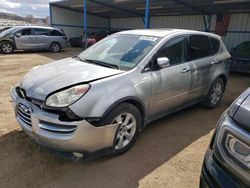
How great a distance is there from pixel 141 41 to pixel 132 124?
1.30 metres

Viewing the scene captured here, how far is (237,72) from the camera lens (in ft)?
33.6

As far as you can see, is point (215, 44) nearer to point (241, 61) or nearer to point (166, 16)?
point (241, 61)

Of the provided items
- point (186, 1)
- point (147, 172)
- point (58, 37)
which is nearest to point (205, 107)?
point (147, 172)

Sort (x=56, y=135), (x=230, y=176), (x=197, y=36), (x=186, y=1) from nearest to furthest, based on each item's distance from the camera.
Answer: (x=230, y=176), (x=56, y=135), (x=197, y=36), (x=186, y=1)

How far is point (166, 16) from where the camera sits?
19359 mm

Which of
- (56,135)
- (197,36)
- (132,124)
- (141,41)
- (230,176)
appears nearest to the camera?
(230,176)

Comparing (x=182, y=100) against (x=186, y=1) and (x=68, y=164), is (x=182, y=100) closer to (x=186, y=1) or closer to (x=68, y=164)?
(x=68, y=164)

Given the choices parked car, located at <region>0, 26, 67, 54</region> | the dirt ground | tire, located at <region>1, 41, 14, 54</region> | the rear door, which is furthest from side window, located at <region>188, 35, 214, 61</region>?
tire, located at <region>1, 41, 14, 54</region>

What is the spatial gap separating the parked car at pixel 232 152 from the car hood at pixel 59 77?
1.59 meters

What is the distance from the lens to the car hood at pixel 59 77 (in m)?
2.63

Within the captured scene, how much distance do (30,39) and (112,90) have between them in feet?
43.2

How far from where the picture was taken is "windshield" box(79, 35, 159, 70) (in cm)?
321

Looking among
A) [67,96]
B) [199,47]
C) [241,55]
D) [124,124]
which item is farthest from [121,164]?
[241,55]

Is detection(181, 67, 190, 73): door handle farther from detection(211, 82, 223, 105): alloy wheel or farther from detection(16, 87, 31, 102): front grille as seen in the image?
detection(16, 87, 31, 102): front grille
